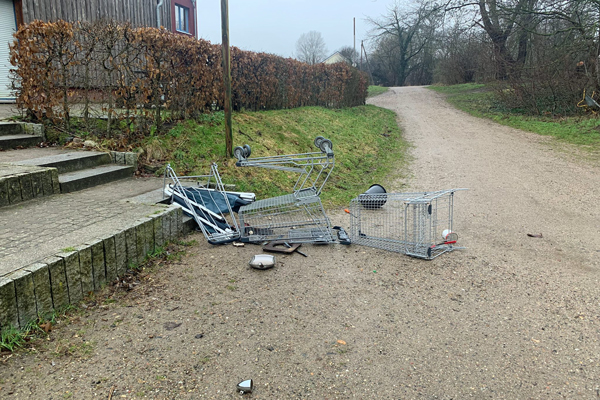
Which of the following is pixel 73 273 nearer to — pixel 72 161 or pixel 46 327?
pixel 46 327

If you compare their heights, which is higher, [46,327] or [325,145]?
[325,145]

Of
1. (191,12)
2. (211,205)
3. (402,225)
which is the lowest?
(402,225)

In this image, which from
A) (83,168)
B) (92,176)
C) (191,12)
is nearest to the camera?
(92,176)

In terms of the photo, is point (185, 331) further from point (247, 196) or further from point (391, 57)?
point (391, 57)

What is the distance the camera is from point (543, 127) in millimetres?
14688

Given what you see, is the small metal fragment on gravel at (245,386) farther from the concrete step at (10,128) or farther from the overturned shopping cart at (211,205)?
the concrete step at (10,128)

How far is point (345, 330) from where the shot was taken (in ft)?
10.4

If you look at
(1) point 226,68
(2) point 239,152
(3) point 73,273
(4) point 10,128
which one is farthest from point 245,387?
(4) point 10,128

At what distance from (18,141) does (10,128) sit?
45cm

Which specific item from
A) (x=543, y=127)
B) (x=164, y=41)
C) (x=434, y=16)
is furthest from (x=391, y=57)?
(x=164, y=41)

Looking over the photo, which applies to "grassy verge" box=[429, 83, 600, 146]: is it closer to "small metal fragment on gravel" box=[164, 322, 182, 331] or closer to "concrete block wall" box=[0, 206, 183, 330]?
"concrete block wall" box=[0, 206, 183, 330]

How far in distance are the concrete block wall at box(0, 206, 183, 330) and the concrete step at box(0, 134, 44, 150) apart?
380cm

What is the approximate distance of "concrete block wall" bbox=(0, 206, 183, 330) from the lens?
2762mm

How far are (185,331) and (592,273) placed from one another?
12.6 ft
